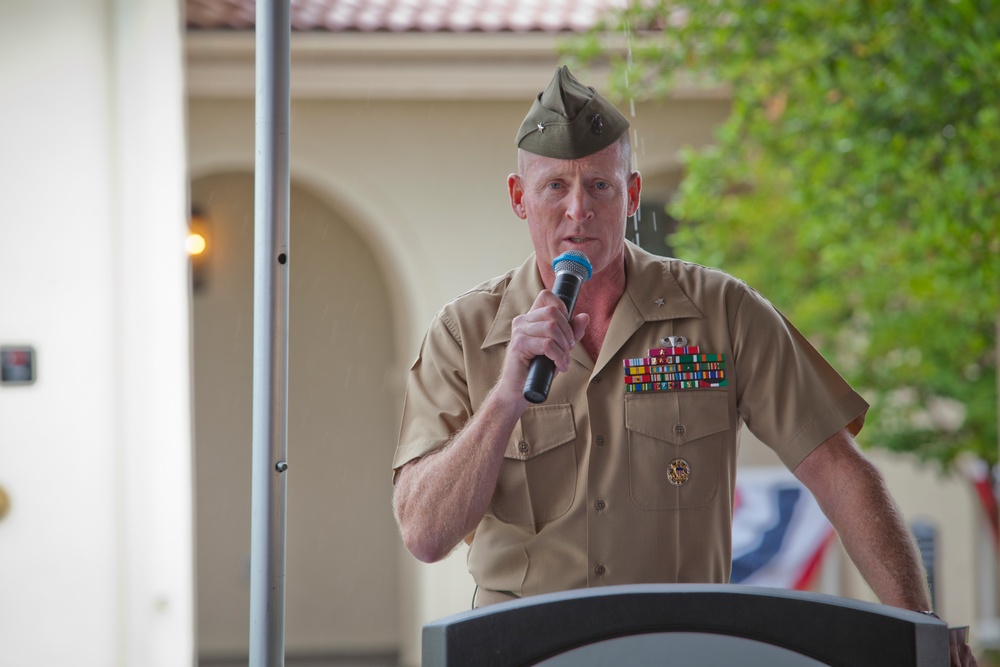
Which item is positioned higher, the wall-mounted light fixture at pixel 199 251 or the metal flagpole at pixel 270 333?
the wall-mounted light fixture at pixel 199 251

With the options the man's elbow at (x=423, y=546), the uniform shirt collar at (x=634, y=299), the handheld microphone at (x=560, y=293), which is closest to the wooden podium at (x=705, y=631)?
the handheld microphone at (x=560, y=293)

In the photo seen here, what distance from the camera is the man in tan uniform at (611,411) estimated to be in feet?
5.85

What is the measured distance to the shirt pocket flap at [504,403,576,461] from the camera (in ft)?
6.09

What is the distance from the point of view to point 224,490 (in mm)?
7875

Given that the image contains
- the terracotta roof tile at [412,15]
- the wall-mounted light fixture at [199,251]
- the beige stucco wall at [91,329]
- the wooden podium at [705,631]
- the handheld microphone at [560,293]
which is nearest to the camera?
the wooden podium at [705,631]

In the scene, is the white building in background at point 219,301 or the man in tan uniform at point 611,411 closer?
the man in tan uniform at point 611,411

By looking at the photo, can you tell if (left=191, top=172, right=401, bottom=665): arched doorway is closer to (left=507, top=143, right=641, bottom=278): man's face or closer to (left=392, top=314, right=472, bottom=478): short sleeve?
(left=392, top=314, right=472, bottom=478): short sleeve

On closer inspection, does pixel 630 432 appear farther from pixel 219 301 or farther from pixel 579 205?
pixel 219 301

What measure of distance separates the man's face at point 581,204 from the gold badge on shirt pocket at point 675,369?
174 millimetres

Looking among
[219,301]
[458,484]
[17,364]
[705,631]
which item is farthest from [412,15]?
[705,631]

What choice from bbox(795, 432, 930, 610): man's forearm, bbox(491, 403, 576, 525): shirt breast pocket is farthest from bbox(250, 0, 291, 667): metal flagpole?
bbox(795, 432, 930, 610): man's forearm

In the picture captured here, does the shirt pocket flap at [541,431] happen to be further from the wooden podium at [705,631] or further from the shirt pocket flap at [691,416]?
the wooden podium at [705,631]

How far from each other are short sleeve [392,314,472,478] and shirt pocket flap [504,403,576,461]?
0.29ft

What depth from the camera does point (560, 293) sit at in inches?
63.9
